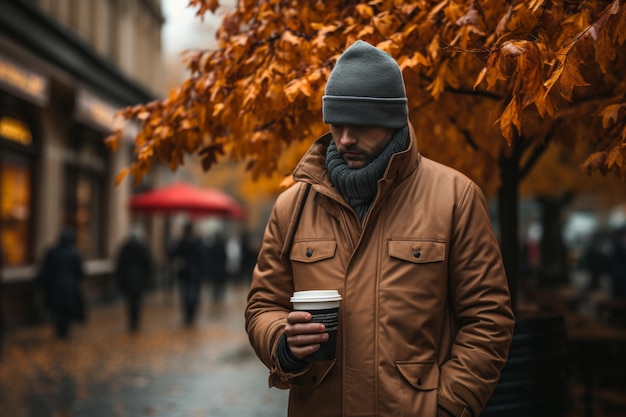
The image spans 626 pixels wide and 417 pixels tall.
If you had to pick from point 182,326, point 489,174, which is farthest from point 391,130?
point 182,326

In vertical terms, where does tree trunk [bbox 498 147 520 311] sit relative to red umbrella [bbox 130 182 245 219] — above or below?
below

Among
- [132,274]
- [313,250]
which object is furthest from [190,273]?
[313,250]

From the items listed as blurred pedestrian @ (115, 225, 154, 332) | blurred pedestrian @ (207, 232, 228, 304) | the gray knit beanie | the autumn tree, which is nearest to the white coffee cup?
the gray knit beanie

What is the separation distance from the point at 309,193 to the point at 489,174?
3.04m

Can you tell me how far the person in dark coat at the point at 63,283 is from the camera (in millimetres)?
13016

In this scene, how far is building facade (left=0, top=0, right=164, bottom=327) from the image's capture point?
49.2ft

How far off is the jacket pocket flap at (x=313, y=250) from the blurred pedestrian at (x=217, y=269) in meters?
19.4

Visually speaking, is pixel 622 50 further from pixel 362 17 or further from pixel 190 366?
pixel 190 366

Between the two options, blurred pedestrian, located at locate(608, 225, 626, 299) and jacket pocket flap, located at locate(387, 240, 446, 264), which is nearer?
jacket pocket flap, located at locate(387, 240, 446, 264)

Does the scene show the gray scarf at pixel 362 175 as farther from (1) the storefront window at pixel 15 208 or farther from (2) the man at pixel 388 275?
(1) the storefront window at pixel 15 208

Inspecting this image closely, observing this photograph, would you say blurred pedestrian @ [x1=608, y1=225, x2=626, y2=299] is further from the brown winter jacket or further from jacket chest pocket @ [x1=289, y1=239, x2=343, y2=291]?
jacket chest pocket @ [x1=289, y1=239, x2=343, y2=291]

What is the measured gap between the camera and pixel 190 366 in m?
10.6

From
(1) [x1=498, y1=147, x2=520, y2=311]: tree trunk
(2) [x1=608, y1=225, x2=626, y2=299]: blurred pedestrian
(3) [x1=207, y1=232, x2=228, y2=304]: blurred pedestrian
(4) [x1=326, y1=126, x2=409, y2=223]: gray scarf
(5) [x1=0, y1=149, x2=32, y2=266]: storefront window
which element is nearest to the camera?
(4) [x1=326, y1=126, x2=409, y2=223]: gray scarf

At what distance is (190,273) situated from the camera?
1605 cm
